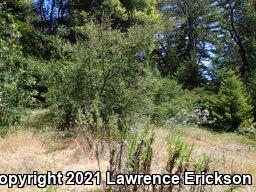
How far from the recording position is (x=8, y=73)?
12516 mm

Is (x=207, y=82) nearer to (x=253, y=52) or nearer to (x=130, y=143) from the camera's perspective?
(x=253, y=52)

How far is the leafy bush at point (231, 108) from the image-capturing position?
69.2 feet

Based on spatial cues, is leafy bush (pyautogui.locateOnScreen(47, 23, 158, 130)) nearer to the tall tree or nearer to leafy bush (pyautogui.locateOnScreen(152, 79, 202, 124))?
leafy bush (pyautogui.locateOnScreen(152, 79, 202, 124))

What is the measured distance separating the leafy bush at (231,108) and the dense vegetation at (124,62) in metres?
0.05

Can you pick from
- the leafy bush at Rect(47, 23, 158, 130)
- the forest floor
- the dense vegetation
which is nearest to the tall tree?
the dense vegetation

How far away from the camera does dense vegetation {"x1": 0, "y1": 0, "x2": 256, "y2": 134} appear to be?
12531mm

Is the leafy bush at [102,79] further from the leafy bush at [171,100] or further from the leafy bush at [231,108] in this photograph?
the leafy bush at [231,108]

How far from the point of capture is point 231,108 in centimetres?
2134

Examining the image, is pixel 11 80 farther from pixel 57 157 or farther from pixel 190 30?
pixel 190 30

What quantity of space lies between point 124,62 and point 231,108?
10112 mm

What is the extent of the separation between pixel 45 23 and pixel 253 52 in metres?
15.0

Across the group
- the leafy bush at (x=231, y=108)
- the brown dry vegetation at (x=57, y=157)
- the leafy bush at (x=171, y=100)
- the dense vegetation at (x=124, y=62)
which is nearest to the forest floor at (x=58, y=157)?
the brown dry vegetation at (x=57, y=157)

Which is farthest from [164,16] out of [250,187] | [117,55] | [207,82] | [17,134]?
[250,187]

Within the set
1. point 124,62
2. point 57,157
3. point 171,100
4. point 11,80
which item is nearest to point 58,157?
point 57,157
